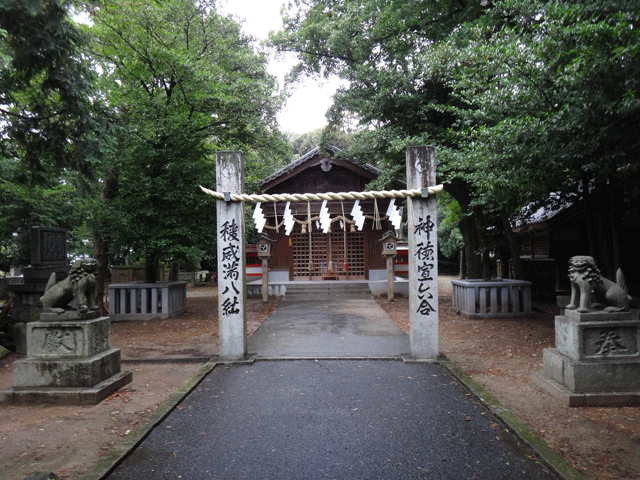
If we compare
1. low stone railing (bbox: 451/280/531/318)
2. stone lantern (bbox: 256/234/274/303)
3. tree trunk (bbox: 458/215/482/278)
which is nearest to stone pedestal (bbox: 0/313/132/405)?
low stone railing (bbox: 451/280/531/318)

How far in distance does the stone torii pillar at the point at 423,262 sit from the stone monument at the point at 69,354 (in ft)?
15.1

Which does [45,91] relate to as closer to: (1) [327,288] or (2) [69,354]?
(2) [69,354]

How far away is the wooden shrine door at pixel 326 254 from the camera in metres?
19.3

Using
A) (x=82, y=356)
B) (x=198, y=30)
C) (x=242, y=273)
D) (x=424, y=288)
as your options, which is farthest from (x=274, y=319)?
(x=198, y=30)

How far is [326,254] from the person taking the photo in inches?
766

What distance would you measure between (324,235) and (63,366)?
1485 centimetres

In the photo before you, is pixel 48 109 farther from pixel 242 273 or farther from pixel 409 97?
pixel 409 97

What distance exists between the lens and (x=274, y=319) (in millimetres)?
11555

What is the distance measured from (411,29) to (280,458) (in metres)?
12.8

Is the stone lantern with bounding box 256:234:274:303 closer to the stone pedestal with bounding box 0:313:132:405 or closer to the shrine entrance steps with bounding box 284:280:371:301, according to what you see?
the shrine entrance steps with bounding box 284:280:371:301

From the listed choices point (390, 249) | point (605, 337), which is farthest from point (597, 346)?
point (390, 249)

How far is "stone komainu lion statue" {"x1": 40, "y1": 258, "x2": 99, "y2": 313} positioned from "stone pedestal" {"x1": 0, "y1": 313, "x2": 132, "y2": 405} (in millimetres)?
134

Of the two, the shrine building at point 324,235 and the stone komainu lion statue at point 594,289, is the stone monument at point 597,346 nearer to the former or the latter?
the stone komainu lion statue at point 594,289

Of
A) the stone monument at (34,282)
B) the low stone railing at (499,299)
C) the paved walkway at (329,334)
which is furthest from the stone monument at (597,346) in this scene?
the stone monument at (34,282)
